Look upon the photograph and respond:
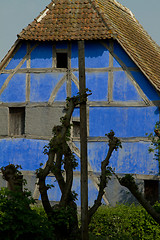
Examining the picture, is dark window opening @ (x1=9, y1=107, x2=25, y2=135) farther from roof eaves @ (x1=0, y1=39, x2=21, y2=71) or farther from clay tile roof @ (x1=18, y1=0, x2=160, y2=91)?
clay tile roof @ (x1=18, y1=0, x2=160, y2=91)

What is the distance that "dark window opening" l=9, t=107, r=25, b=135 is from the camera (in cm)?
1545

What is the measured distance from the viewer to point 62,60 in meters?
15.8

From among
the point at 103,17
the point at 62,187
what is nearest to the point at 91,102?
the point at 103,17

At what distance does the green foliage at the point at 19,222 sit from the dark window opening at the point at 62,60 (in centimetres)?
824

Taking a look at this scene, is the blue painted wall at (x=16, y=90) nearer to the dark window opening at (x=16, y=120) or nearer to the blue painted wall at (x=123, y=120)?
the dark window opening at (x=16, y=120)

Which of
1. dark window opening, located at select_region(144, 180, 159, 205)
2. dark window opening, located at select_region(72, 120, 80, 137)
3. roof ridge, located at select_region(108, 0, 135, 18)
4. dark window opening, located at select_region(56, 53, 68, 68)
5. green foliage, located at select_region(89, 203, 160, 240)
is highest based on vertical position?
roof ridge, located at select_region(108, 0, 135, 18)

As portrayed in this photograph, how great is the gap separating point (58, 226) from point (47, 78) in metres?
6.84

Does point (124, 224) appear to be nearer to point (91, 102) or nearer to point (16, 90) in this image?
point (91, 102)

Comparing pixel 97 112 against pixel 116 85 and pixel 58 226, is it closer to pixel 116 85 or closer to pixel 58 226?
pixel 116 85

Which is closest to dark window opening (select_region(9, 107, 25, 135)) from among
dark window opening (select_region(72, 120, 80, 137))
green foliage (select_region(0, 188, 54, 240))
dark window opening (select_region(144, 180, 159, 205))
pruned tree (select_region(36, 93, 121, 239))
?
dark window opening (select_region(72, 120, 80, 137))

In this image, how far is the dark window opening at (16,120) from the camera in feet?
50.7

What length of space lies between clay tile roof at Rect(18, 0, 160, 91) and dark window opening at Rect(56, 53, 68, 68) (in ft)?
2.98

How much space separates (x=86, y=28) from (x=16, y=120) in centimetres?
387

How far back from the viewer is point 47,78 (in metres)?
15.1
